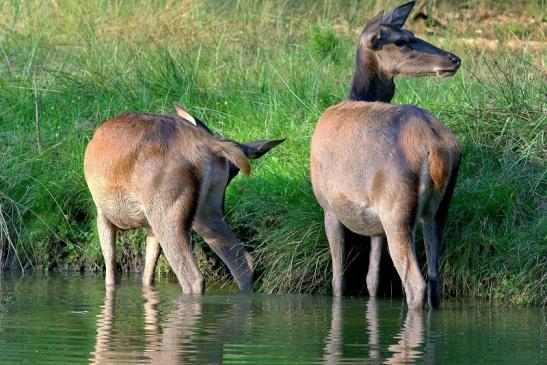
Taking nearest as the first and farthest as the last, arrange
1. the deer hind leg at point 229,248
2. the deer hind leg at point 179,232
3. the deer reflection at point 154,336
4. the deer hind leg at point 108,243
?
the deer reflection at point 154,336 < the deer hind leg at point 179,232 < the deer hind leg at point 229,248 < the deer hind leg at point 108,243

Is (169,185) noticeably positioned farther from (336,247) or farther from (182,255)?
(336,247)

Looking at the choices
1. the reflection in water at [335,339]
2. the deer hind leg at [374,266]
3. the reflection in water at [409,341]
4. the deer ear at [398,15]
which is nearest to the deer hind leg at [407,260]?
the reflection in water at [409,341]

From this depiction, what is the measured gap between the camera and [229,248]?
372 inches

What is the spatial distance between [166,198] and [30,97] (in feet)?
12.4

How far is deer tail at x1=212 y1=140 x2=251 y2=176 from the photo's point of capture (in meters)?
8.66

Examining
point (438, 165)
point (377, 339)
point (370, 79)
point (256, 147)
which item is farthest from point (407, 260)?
point (370, 79)

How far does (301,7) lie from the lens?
16.7 metres

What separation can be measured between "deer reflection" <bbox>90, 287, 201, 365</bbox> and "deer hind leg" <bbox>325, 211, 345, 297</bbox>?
98cm

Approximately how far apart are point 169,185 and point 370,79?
196 cm

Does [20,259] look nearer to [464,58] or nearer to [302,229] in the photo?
[302,229]

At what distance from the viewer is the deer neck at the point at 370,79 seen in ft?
32.3

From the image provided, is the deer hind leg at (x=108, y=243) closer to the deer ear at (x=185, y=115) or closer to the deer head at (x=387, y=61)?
the deer ear at (x=185, y=115)

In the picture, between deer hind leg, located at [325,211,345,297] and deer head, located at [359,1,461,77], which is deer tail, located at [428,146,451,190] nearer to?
deer hind leg, located at [325,211,345,297]

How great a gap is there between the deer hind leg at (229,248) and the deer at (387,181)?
68 centimetres
